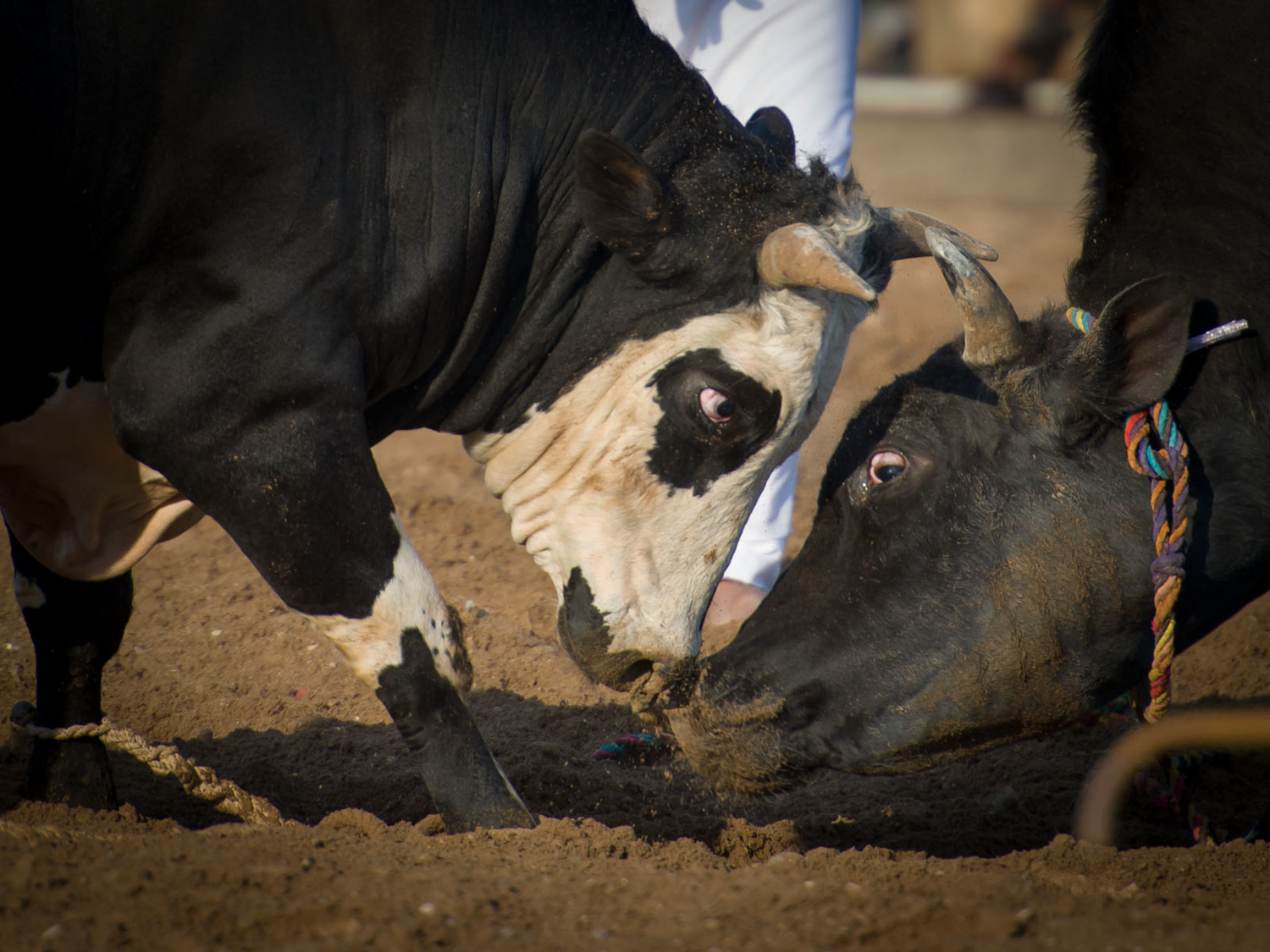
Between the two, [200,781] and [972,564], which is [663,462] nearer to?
[972,564]

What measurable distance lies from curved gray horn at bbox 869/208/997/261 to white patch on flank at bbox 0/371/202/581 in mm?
1745

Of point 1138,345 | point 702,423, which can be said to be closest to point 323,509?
point 702,423

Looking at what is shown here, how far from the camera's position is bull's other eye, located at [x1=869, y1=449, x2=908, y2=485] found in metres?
2.81

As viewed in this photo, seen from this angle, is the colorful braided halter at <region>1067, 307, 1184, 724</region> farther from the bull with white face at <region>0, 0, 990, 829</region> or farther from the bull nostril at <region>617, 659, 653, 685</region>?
the bull nostril at <region>617, 659, 653, 685</region>

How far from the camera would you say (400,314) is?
2.62 meters

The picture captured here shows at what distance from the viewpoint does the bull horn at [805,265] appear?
264cm

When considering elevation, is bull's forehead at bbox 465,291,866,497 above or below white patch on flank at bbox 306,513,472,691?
above

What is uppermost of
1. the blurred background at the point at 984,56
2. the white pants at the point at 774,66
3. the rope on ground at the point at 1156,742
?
the blurred background at the point at 984,56

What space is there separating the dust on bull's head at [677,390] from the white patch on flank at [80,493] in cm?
85

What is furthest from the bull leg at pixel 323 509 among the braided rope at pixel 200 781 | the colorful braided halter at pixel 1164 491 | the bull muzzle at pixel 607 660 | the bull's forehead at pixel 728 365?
the colorful braided halter at pixel 1164 491

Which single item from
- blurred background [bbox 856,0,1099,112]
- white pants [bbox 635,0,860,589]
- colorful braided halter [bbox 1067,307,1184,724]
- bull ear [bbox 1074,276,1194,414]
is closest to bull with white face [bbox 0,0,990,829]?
bull ear [bbox 1074,276,1194,414]

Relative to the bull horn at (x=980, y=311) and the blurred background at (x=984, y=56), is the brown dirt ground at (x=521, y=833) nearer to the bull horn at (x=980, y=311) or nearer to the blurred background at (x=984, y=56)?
the bull horn at (x=980, y=311)

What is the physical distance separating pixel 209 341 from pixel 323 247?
0.29m

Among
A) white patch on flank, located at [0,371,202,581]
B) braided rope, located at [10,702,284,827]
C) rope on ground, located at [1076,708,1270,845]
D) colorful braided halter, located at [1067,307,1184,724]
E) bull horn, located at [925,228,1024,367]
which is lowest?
rope on ground, located at [1076,708,1270,845]
